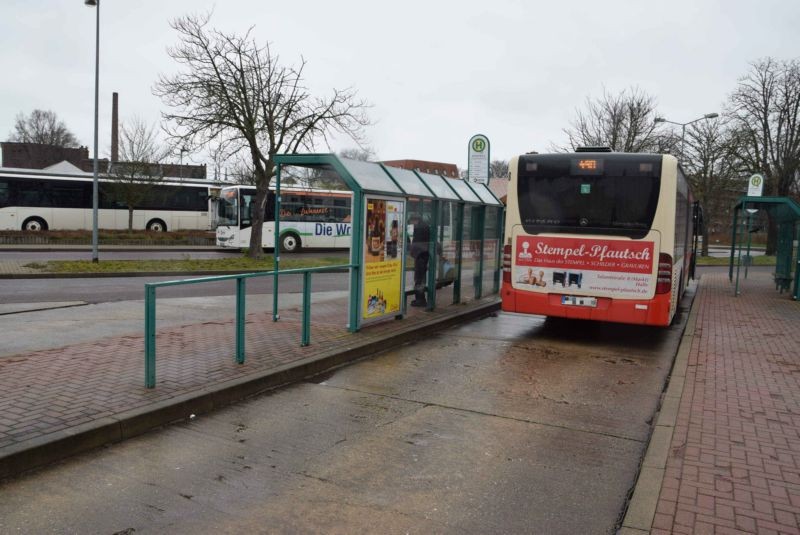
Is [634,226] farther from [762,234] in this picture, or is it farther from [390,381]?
[762,234]

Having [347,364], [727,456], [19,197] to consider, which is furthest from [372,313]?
[19,197]

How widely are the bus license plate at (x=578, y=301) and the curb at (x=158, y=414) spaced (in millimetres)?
2923

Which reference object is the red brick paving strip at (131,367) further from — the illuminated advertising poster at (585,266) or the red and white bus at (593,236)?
the red and white bus at (593,236)

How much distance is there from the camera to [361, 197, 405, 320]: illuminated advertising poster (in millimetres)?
8906

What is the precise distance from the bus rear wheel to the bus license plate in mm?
30401

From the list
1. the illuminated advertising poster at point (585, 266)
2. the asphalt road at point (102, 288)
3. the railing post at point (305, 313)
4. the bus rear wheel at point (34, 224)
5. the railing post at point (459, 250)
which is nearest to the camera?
the railing post at point (305, 313)

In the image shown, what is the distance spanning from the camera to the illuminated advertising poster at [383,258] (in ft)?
29.2

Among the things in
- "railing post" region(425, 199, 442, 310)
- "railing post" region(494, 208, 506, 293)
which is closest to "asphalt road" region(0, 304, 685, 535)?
"railing post" region(425, 199, 442, 310)

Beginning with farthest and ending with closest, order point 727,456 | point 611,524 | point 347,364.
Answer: point 347,364
point 727,456
point 611,524

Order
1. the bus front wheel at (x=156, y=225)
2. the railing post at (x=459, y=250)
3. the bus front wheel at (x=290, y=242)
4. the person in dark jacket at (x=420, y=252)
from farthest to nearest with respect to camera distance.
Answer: the bus front wheel at (x=156, y=225) < the bus front wheel at (x=290, y=242) < the railing post at (x=459, y=250) < the person in dark jacket at (x=420, y=252)

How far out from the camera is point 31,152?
73188 mm

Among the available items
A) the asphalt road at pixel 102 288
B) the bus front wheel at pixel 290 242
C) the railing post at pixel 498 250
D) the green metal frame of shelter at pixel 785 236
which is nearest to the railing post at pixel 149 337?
the asphalt road at pixel 102 288

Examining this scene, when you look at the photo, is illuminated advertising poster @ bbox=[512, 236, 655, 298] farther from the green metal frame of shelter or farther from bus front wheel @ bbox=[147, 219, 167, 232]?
bus front wheel @ bbox=[147, 219, 167, 232]

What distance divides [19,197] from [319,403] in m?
31.4
